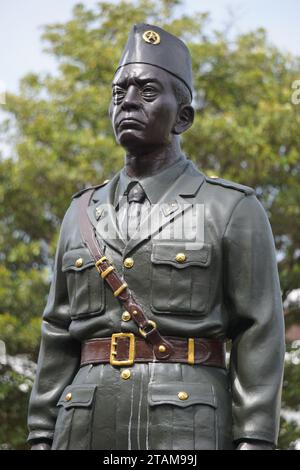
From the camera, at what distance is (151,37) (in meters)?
5.43

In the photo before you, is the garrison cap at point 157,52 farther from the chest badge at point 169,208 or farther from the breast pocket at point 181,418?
the breast pocket at point 181,418

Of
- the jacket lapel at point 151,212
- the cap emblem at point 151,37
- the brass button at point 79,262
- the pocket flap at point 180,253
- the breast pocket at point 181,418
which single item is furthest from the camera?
the cap emblem at point 151,37

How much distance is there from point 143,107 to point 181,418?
165 cm

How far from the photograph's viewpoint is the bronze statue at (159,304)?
15.9 feet

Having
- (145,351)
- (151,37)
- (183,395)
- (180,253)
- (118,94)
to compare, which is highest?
(151,37)

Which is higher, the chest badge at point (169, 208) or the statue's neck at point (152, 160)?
the statue's neck at point (152, 160)

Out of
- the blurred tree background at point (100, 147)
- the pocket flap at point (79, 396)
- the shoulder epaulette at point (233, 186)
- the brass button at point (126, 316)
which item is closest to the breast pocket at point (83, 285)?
the brass button at point (126, 316)

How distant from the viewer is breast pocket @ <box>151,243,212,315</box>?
4977 millimetres

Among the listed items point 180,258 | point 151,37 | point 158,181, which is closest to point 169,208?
point 158,181

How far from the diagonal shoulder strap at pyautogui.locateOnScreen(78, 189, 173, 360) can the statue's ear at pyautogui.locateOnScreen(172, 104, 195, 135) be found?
0.71 meters

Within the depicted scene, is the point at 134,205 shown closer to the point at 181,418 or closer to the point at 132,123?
the point at 132,123

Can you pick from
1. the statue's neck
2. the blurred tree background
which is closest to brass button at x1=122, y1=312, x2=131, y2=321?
the statue's neck

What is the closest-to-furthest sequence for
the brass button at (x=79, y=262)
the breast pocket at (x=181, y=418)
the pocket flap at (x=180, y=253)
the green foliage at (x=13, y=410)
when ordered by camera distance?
1. the breast pocket at (x=181, y=418)
2. the pocket flap at (x=180, y=253)
3. the brass button at (x=79, y=262)
4. the green foliage at (x=13, y=410)

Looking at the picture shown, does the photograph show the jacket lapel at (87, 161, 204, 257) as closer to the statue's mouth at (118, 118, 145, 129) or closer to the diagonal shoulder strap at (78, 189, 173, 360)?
the diagonal shoulder strap at (78, 189, 173, 360)
